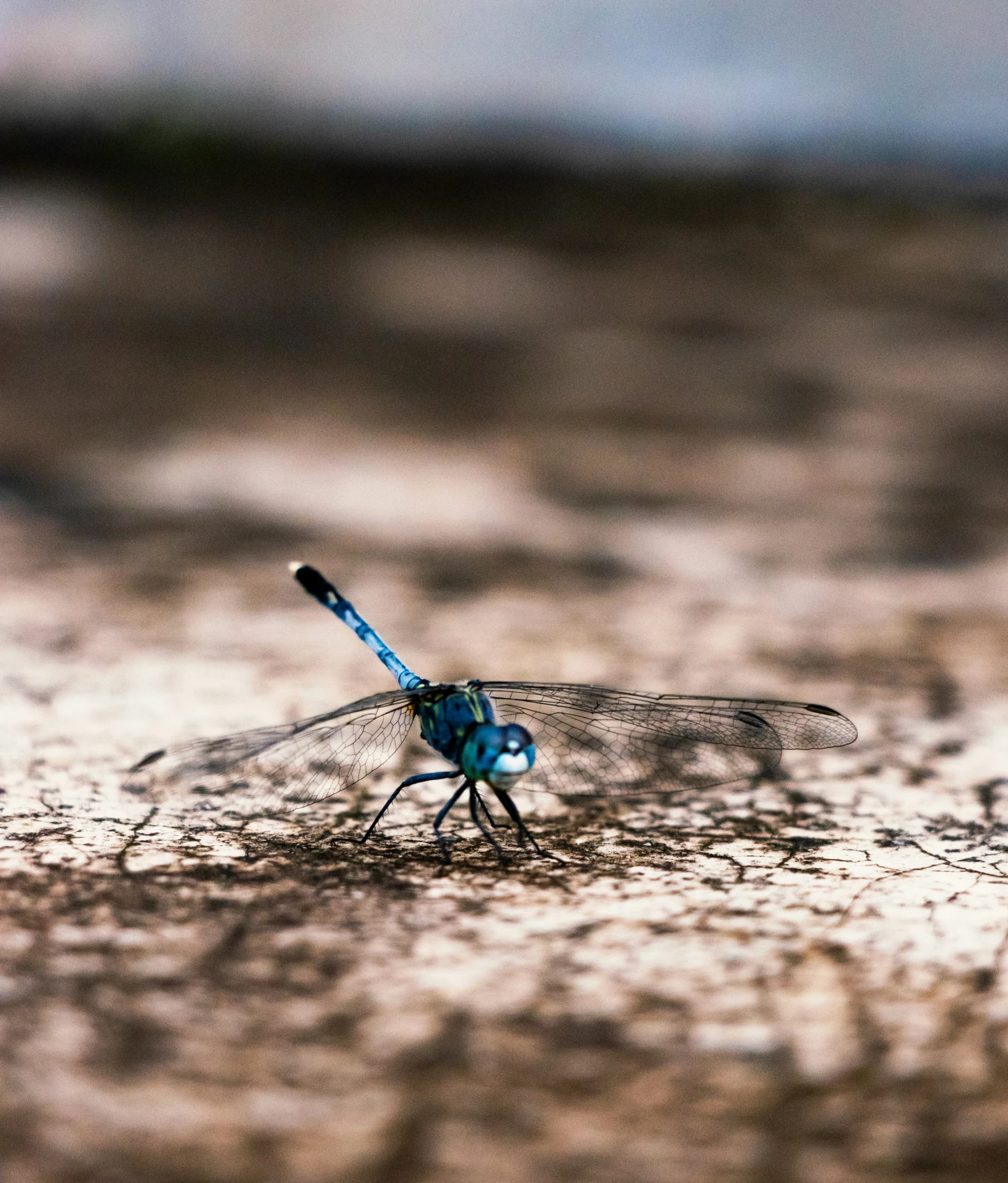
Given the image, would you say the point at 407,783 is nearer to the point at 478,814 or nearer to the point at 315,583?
the point at 478,814

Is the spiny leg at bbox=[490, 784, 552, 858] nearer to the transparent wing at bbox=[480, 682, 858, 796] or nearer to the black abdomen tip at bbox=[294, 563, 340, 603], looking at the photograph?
the transparent wing at bbox=[480, 682, 858, 796]

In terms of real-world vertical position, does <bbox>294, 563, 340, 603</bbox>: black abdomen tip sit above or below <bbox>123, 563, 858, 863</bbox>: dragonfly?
above

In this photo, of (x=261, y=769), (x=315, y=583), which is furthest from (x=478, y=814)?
(x=315, y=583)

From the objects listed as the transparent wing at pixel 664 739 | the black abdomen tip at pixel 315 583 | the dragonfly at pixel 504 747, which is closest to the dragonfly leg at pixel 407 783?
the dragonfly at pixel 504 747

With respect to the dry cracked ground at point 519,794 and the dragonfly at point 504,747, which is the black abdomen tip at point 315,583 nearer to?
the dry cracked ground at point 519,794

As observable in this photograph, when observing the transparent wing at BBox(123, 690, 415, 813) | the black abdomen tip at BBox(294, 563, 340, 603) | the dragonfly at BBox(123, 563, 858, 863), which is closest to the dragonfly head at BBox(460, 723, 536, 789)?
the dragonfly at BBox(123, 563, 858, 863)
